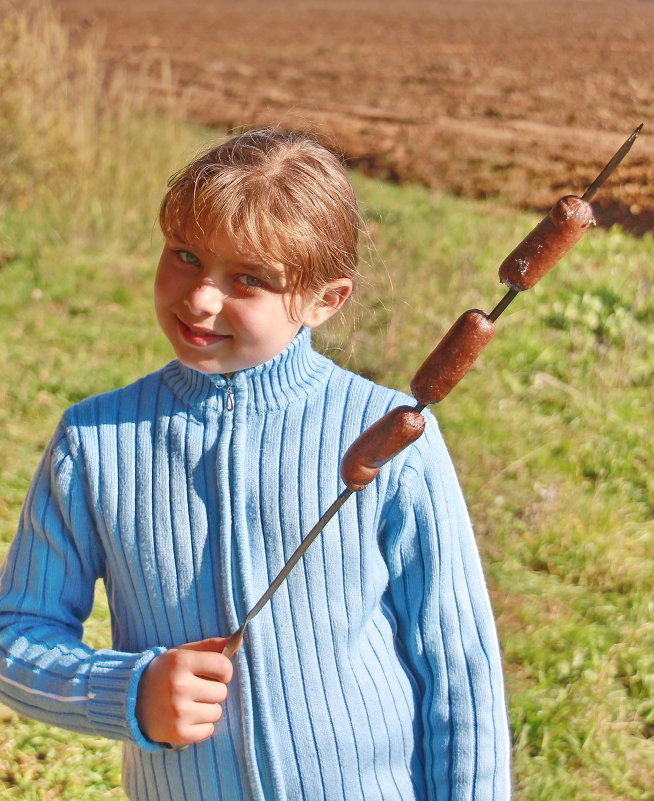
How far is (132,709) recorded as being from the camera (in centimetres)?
135

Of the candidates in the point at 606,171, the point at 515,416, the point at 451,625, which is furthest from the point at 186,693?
the point at 515,416

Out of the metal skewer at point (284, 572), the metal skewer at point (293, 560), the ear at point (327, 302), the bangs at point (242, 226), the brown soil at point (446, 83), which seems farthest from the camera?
the brown soil at point (446, 83)

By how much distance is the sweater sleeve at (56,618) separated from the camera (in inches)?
54.4

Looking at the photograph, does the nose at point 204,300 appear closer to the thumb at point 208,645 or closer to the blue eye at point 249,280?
the blue eye at point 249,280

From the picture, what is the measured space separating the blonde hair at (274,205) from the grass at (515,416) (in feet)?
0.75

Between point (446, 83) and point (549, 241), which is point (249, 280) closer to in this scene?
point (549, 241)

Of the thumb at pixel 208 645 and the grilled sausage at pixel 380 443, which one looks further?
the thumb at pixel 208 645

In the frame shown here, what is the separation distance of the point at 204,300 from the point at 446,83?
376cm

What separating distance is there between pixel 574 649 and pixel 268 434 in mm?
1659

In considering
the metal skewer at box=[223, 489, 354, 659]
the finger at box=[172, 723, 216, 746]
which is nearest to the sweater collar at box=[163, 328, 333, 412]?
the metal skewer at box=[223, 489, 354, 659]

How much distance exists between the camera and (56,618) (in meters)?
1.45

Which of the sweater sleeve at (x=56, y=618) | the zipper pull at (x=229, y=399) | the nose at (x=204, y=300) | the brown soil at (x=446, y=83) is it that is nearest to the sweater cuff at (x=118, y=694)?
the sweater sleeve at (x=56, y=618)

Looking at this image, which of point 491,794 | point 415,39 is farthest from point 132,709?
point 415,39

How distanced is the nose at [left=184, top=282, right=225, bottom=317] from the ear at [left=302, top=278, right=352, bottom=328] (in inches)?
6.0
